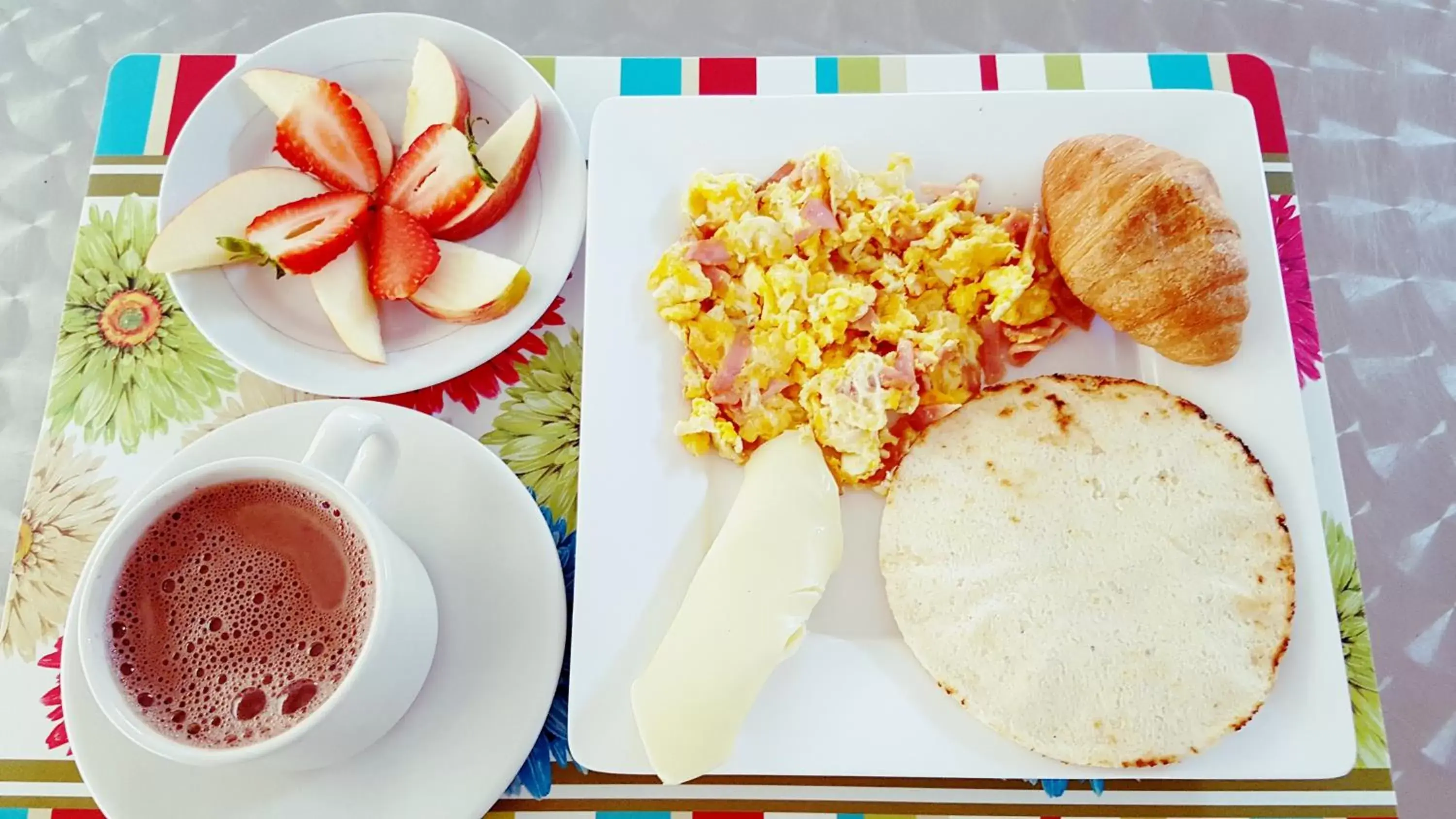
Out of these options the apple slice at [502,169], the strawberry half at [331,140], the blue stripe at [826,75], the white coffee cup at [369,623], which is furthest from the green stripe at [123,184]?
the blue stripe at [826,75]

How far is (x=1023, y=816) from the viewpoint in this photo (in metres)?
1.17

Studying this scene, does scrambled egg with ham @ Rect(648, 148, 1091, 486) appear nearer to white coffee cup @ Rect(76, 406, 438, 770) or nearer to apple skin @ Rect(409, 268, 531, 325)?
apple skin @ Rect(409, 268, 531, 325)

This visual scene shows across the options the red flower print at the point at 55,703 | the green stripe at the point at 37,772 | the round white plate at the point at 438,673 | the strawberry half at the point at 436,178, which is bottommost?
the green stripe at the point at 37,772

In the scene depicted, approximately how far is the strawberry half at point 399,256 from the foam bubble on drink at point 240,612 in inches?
16.4

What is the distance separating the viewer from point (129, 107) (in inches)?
59.0

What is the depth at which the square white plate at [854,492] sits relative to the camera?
3.48 ft

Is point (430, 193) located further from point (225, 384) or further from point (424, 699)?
point (424, 699)

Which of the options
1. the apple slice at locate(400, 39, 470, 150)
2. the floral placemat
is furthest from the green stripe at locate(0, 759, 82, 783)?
the apple slice at locate(400, 39, 470, 150)

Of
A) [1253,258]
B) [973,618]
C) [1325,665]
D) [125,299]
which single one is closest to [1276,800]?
[1325,665]

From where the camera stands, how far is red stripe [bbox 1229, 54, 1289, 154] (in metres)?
1.46

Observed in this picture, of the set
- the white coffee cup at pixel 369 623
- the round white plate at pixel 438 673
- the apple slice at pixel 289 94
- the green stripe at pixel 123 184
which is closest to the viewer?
the white coffee cup at pixel 369 623

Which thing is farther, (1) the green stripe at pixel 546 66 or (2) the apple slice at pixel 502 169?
(1) the green stripe at pixel 546 66

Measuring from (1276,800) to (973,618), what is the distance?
468mm

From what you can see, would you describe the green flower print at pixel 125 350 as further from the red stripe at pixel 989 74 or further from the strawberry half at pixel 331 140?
the red stripe at pixel 989 74
